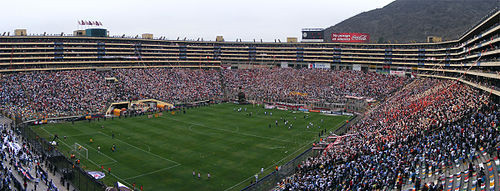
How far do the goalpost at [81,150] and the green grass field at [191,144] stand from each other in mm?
629

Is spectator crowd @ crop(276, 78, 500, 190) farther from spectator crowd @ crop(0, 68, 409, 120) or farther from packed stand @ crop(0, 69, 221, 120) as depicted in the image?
packed stand @ crop(0, 69, 221, 120)

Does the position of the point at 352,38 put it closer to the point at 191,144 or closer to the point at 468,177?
the point at 191,144

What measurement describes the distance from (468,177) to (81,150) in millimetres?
44299

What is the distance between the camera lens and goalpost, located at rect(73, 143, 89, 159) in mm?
48156

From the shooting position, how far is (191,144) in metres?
54.0

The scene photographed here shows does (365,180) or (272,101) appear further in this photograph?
(272,101)

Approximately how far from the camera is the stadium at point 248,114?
32.2 meters

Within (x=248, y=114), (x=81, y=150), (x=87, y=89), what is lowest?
(x=81, y=150)

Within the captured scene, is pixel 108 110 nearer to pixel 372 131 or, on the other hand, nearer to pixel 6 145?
pixel 6 145

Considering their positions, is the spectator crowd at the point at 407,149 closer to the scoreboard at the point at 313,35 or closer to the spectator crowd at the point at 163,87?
the spectator crowd at the point at 163,87

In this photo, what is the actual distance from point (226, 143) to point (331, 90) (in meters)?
49.8

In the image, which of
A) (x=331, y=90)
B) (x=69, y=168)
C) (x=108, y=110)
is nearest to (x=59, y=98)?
(x=108, y=110)

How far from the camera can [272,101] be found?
92938 millimetres

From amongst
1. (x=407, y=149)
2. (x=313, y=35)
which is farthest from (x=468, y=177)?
(x=313, y=35)
